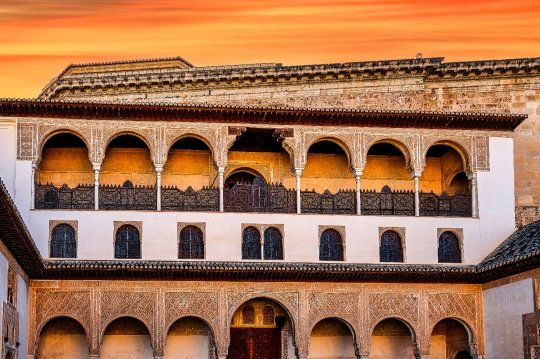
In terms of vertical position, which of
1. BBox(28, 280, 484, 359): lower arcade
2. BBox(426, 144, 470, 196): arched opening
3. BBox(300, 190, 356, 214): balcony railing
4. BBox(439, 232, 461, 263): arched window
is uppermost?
BBox(426, 144, 470, 196): arched opening

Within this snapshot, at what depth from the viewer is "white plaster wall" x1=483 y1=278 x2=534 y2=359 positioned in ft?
87.1

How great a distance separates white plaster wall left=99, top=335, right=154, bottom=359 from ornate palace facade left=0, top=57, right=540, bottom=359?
0.19ft

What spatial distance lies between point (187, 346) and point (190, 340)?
17 cm

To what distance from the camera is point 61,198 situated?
2845 cm

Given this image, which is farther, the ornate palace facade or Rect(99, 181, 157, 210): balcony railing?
Rect(99, 181, 157, 210): balcony railing

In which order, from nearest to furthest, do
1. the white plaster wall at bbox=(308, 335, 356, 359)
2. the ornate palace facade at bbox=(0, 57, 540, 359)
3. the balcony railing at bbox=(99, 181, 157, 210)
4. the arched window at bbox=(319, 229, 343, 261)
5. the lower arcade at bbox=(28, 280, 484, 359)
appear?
1. the lower arcade at bbox=(28, 280, 484, 359)
2. the ornate palace facade at bbox=(0, 57, 540, 359)
3. the balcony railing at bbox=(99, 181, 157, 210)
4. the arched window at bbox=(319, 229, 343, 261)
5. the white plaster wall at bbox=(308, 335, 356, 359)

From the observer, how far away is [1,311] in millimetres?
20922

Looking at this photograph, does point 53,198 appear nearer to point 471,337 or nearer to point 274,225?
point 274,225

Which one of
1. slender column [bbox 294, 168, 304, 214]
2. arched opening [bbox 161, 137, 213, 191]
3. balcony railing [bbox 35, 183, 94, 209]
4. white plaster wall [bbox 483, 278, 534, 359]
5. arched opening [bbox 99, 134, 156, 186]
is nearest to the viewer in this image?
white plaster wall [bbox 483, 278, 534, 359]

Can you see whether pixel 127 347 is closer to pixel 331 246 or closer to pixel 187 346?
pixel 187 346

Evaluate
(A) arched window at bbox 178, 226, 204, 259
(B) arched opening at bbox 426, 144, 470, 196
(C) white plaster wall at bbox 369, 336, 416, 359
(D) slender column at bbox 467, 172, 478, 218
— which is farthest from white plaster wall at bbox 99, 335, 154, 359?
(D) slender column at bbox 467, 172, 478, 218

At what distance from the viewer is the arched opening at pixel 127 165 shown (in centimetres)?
3039

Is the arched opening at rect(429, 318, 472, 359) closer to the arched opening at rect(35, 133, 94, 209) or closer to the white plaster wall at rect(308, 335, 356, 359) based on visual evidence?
the white plaster wall at rect(308, 335, 356, 359)

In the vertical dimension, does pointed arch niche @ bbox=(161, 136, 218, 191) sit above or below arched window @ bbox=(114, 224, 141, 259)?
above
